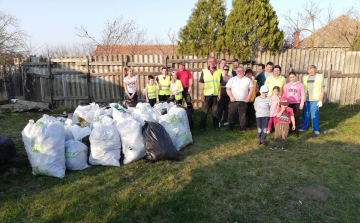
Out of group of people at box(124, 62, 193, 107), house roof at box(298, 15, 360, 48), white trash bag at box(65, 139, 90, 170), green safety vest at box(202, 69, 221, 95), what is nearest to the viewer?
white trash bag at box(65, 139, 90, 170)

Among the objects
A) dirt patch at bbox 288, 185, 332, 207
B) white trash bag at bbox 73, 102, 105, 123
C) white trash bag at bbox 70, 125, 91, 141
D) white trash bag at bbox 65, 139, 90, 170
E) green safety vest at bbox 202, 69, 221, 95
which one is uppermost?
green safety vest at bbox 202, 69, 221, 95

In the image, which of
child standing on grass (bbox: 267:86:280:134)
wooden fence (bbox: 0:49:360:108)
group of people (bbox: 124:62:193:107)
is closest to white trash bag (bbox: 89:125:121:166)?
group of people (bbox: 124:62:193:107)

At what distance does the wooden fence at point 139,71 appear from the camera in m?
8.84

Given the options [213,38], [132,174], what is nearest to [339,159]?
[132,174]

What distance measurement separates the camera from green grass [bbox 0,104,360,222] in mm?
2678

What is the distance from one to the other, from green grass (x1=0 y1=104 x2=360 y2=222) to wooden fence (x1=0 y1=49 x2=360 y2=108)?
14.8 feet

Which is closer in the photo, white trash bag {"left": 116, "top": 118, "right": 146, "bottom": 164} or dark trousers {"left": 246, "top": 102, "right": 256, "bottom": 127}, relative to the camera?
white trash bag {"left": 116, "top": 118, "right": 146, "bottom": 164}

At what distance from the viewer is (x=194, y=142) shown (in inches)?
212

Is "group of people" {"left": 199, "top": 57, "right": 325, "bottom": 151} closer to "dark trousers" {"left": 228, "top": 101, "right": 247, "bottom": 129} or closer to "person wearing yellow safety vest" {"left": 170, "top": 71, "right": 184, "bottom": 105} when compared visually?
"dark trousers" {"left": 228, "top": 101, "right": 247, "bottom": 129}

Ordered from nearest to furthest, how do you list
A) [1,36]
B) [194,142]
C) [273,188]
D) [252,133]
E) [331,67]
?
[273,188] < [194,142] < [252,133] < [331,67] < [1,36]

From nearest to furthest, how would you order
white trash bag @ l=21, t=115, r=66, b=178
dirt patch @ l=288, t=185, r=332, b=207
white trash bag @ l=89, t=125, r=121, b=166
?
1. dirt patch @ l=288, t=185, r=332, b=207
2. white trash bag @ l=21, t=115, r=66, b=178
3. white trash bag @ l=89, t=125, r=121, b=166

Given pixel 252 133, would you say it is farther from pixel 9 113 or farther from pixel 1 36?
pixel 1 36

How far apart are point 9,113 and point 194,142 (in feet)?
22.4

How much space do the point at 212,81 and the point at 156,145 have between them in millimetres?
2629
